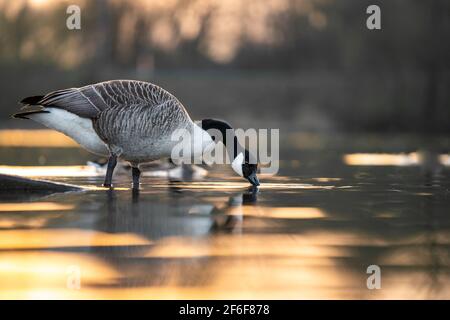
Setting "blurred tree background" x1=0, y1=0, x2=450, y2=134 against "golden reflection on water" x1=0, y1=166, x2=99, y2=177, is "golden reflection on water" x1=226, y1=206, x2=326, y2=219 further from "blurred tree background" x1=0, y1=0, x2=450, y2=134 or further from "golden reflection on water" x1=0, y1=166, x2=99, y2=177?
"blurred tree background" x1=0, y1=0, x2=450, y2=134

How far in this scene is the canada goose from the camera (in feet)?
35.2

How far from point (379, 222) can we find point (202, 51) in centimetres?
3964

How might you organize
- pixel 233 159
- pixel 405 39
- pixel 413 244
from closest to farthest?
pixel 413 244, pixel 233 159, pixel 405 39

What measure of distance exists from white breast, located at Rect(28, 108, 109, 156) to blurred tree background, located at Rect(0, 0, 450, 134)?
23.4 m

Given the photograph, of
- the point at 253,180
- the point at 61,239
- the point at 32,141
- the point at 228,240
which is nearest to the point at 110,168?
the point at 253,180

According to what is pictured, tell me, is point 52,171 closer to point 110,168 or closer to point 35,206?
point 110,168

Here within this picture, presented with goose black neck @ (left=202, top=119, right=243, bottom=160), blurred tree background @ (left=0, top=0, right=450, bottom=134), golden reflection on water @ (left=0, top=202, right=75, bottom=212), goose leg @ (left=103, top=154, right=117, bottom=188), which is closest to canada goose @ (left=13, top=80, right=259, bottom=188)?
goose leg @ (left=103, top=154, right=117, bottom=188)

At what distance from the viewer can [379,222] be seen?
7.98m

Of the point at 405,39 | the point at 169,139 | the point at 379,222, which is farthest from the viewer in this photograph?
the point at 405,39

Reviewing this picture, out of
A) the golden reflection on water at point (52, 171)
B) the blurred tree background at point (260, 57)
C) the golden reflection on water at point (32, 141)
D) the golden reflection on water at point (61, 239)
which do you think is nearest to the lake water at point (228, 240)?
the golden reflection on water at point (61, 239)
